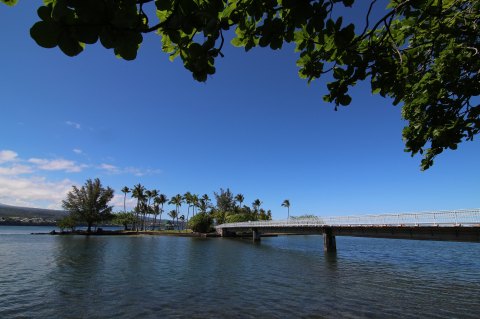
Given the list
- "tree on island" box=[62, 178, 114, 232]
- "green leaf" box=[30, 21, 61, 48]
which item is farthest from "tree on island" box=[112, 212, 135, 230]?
"green leaf" box=[30, 21, 61, 48]

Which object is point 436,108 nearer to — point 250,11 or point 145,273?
point 250,11

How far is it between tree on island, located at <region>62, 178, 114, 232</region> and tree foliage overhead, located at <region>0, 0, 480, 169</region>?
91.5 m

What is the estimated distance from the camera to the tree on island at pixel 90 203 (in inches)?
3246

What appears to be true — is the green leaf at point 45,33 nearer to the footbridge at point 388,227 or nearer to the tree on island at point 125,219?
the footbridge at point 388,227

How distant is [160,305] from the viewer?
13500 mm

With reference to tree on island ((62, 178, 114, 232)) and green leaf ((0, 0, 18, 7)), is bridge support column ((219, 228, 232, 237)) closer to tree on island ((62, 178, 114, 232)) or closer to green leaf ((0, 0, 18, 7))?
tree on island ((62, 178, 114, 232))

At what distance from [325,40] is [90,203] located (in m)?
93.3

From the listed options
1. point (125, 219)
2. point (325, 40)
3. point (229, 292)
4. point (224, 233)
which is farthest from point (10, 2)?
point (125, 219)

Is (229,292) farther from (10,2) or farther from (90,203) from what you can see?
(90,203)

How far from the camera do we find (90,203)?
3302 inches

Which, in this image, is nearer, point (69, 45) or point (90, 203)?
point (69, 45)

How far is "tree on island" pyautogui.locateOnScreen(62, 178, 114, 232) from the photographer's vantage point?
82438mm

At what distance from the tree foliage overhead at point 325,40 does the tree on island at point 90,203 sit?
91.5 metres

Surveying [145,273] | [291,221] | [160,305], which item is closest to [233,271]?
[145,273]
